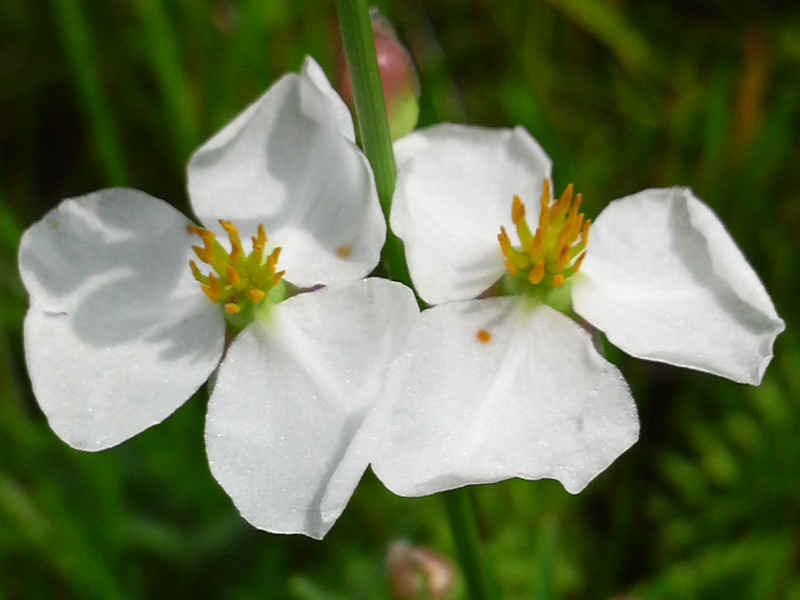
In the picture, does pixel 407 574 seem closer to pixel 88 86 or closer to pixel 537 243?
pixel 537 243

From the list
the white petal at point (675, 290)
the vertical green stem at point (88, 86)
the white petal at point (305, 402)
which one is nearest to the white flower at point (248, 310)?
the white petal at point (305, 402)

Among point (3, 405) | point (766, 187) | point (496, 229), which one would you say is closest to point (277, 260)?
point (496, 229)

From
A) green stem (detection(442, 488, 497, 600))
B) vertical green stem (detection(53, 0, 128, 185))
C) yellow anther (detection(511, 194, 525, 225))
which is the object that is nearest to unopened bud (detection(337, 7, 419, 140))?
yellow anther (detection(511, 194, 525, 225))

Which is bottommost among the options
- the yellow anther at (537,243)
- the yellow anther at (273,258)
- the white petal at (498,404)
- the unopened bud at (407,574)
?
the unopened bud at (407,574)

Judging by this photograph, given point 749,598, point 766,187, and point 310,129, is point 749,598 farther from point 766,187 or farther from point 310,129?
point 310,129

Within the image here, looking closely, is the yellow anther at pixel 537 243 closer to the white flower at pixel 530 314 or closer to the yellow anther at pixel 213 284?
the white flower at pixel 530 314

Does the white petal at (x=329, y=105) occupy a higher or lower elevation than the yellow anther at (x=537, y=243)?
higher

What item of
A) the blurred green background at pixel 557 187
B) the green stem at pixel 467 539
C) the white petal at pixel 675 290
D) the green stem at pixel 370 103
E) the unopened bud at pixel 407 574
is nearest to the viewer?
the green stem at pixel 370 103

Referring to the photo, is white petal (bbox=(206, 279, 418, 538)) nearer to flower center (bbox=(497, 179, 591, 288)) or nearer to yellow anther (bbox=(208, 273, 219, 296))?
yellow anther (bbox=(208, 273, 219, 296))
